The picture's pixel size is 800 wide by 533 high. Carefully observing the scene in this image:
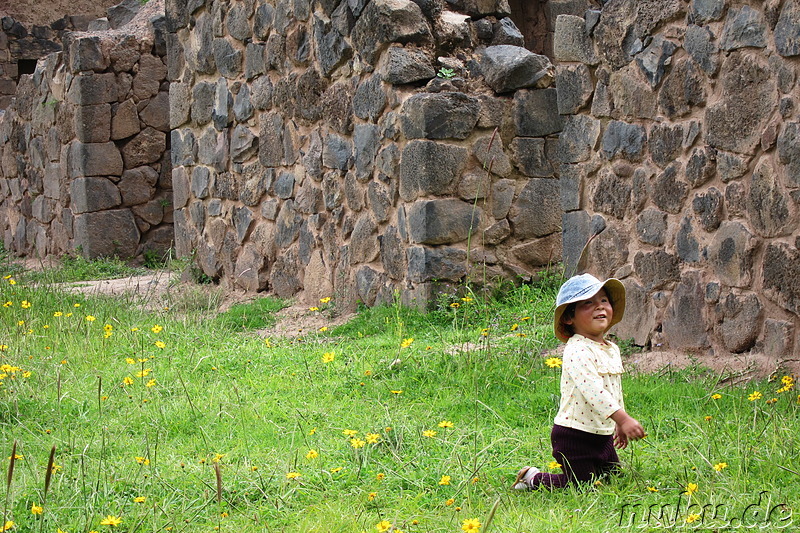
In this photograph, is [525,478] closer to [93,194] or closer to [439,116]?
[439,116]

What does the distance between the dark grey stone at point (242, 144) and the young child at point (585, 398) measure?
510cm

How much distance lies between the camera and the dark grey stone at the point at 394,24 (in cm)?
602

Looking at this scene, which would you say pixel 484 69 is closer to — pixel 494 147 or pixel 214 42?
pixel 494 147

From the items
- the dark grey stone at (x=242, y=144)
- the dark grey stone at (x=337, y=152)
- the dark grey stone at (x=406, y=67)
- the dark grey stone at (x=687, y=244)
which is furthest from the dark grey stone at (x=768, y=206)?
the dark grey stone at (x=242, y=144)

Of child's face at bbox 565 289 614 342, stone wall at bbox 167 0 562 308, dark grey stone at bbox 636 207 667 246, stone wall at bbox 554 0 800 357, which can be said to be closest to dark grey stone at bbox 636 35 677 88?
stone wall at bbox 554 0 800 357

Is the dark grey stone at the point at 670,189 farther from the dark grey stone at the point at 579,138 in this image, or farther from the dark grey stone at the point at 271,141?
the dark grey stone at the point at 271,141

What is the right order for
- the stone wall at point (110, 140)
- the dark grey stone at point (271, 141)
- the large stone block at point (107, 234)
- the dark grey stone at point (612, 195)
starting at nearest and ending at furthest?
the dark grey stone at point (612, 195)
the dark grey stone at point (271, 141)
the stone wall at point (110, 140)
the large stone block at point (107, 234)

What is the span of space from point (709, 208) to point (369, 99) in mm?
2695

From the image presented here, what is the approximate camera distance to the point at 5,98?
1638 centimetres

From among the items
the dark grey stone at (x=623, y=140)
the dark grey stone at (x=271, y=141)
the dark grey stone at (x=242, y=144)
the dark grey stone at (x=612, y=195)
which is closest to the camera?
the dark grey stone at (x=623, y=140)

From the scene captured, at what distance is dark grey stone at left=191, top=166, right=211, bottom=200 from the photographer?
8516 mm

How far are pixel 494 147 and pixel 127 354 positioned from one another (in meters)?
2.62

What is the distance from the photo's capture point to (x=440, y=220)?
19.5 feet

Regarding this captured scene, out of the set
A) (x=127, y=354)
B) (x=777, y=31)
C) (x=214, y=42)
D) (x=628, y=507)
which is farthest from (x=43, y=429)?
(x=214, y=42)
